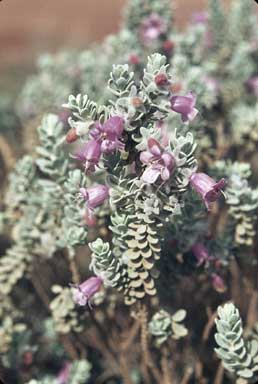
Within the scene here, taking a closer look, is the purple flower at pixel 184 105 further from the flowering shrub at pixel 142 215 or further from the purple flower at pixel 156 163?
the purple flower at pixel 156 163

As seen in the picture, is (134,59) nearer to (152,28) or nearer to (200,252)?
(152,28)

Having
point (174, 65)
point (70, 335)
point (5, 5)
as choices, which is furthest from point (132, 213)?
point (5, 5)

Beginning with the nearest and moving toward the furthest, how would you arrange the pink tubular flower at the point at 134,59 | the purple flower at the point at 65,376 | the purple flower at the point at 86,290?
the purple flower at the point at 86,290, the purple flower at the point at 65,376, the pink tubular flower at the point at 134,59

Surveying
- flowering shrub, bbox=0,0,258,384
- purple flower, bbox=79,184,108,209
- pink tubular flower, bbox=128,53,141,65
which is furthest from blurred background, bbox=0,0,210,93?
purple flower, bbox=79,184,108,209

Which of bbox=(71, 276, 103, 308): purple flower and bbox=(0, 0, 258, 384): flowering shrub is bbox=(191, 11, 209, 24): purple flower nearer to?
bbox=(0, 0, 258, 384): flowering shrub

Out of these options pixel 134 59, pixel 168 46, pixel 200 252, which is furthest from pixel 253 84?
pixel 200 252

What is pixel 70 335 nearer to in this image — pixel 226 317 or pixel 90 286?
pixel 90 286

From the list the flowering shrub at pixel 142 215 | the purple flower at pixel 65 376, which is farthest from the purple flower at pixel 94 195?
the purple flower at pixel 65 376

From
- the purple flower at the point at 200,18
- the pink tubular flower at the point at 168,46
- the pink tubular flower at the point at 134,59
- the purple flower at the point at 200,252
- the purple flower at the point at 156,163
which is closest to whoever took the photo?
the purple flower at the point at 156,163
